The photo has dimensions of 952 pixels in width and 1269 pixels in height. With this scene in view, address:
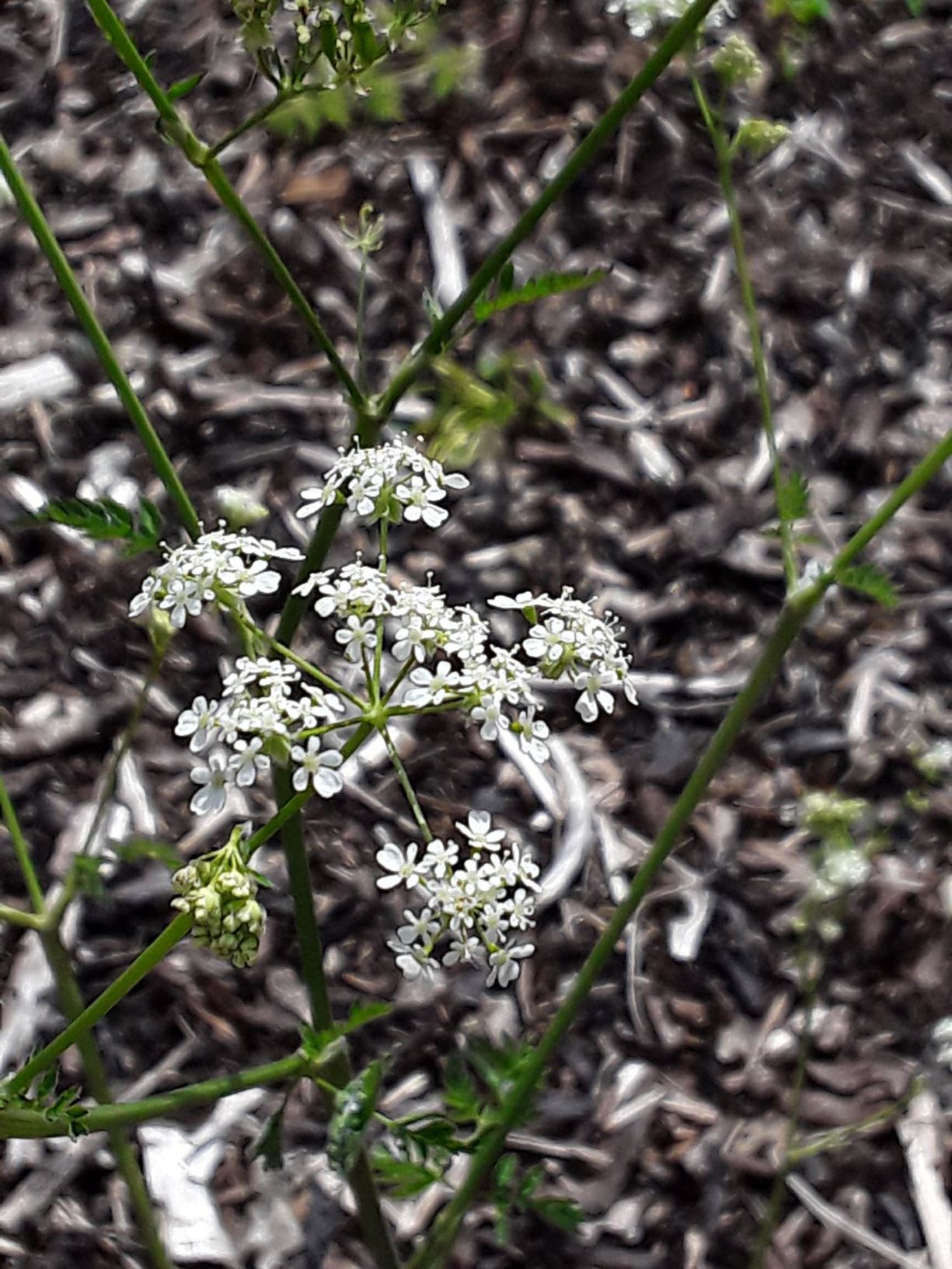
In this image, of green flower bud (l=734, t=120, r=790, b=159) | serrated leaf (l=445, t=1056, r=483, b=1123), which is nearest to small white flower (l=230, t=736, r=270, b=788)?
serrated leaf (l=445, t=1056, r=483, b=1123)

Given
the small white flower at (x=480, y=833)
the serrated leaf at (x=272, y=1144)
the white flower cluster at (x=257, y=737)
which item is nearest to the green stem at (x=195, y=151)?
the white flower cluster at (x=257, y=737)

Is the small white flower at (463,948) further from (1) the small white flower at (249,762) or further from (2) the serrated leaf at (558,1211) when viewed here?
(2) the serrated leaf at (558,1211)

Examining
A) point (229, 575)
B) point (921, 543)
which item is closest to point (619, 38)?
point (921, 543)

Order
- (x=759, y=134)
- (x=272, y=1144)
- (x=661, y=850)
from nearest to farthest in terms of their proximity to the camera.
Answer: (x=272, y=1144) < (x=661, y=850) < (x=759, y=134)

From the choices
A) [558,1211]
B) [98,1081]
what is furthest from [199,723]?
[558,1211]

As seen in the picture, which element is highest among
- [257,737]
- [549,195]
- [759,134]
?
[549,195]

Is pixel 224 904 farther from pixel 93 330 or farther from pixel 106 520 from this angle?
pixel 93 330

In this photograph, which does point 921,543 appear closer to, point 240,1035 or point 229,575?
point 240,1035
